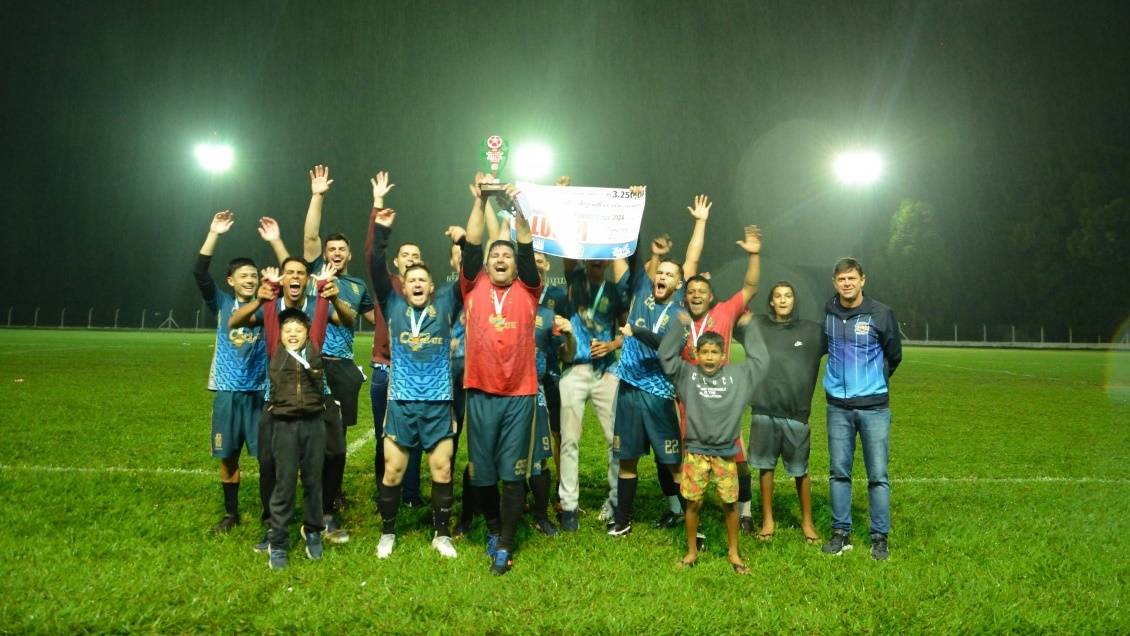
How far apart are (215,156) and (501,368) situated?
48.0 m

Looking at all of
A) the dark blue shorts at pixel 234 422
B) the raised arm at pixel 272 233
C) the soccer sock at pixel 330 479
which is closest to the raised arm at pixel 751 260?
the soccer sock at pixel 330 479

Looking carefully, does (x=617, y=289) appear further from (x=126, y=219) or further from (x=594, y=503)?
(x=126, y=219)

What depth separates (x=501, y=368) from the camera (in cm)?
523

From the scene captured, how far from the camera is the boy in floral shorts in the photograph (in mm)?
5219

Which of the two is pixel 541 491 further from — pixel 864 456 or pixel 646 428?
pixel 864 456

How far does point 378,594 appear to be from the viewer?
452cm

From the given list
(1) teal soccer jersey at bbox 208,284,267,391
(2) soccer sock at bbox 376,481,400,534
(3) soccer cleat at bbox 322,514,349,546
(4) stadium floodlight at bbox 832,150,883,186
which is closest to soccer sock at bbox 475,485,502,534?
(2) soccer sock at bbox 376,481,400,534

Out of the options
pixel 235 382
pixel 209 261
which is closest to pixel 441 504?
pixel 235 382

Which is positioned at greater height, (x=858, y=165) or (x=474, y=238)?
(x=858, y=165)

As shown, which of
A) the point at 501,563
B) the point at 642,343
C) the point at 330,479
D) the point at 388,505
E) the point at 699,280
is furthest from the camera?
the point at 642,343

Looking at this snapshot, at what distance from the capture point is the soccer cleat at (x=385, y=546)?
5270 millimetres

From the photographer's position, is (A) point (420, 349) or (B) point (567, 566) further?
(A) point (420, 349)

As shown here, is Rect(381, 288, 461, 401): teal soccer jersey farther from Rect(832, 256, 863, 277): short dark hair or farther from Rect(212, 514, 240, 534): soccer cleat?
Rect(832, 256, 863, 277): short dark hair

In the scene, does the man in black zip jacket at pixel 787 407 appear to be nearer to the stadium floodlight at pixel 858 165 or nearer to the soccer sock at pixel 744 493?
the soccer sock at pixel 744 493
